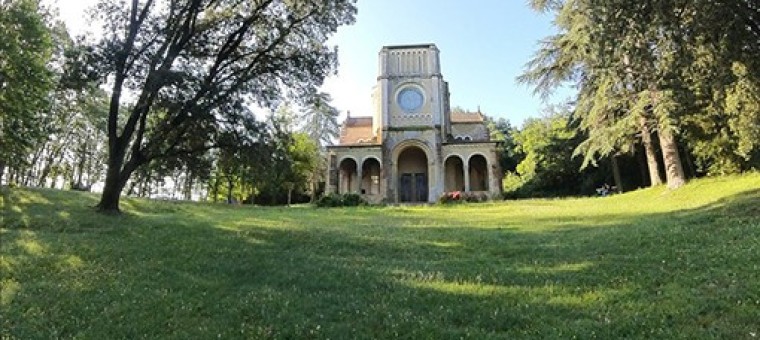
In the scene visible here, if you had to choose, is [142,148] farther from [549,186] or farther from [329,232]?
[549,186]

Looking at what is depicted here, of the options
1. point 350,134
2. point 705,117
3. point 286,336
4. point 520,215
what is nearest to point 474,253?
point 286,336

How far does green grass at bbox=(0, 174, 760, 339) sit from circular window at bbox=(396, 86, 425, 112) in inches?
1289

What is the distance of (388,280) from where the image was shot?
9773 mm

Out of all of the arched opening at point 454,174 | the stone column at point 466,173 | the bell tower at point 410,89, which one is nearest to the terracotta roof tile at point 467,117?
the bell tower at point 410,89

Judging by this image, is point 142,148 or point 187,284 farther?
point 142,148

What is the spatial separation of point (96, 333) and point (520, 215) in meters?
18.8

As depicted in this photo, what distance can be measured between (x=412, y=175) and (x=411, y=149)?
85.2 inches

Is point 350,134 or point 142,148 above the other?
point 350,134

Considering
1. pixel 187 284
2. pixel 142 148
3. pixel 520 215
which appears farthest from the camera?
pixel 520 215

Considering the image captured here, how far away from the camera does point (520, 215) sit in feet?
78.2

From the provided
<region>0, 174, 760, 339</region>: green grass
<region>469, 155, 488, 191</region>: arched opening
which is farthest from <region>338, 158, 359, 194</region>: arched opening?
<region>0, 174, 760, 339</region>: green grass

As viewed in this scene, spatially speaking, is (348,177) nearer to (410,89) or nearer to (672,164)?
(410,89)

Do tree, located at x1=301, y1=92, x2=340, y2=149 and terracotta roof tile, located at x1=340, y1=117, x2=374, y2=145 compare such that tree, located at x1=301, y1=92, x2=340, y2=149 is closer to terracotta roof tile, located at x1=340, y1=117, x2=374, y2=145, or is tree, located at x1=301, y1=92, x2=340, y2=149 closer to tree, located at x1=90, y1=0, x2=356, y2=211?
terracotta roof tile, located at x1=340, y1=117, x2=374, y2=145

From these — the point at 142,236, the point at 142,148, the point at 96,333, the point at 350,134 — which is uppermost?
the point at 350,134
